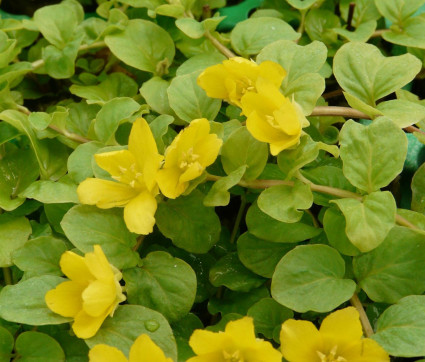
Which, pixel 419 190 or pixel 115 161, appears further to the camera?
pixel 419 190

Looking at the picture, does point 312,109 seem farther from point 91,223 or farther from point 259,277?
point 91,223

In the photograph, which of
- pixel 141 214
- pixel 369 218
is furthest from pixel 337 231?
pixel 141 214

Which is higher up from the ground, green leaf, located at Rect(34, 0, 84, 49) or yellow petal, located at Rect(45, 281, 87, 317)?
green leaf, located at Rect(34, 0, 84, 49)

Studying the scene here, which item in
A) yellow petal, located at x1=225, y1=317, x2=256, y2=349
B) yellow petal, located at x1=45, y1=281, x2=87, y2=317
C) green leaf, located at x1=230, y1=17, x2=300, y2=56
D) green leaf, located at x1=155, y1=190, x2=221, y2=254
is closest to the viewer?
yellow petal, located at x1=225, y1=317, x2=256, y2=349

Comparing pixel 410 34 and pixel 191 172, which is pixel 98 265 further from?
pixel 410 34

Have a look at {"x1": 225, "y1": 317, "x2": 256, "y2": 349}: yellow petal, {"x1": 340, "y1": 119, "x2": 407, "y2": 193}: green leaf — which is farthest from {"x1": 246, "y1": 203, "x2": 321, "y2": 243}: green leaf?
{"x1": 225, "y1": 317, "x2": 256, "y2": 349}: yellow petal

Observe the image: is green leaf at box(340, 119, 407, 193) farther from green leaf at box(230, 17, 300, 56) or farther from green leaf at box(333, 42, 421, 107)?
green leaf at box(230, 17, 300, 56)
